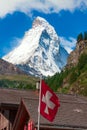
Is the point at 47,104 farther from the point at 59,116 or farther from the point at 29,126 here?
the point at 29,126

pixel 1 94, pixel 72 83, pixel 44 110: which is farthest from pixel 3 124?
pixel 72 83

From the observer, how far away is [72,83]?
635ft

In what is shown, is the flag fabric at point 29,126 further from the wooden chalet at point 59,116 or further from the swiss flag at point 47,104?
the swiss flag at point 47,104

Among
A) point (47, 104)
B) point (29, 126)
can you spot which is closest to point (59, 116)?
point (29, 126)

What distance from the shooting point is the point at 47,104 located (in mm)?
28969

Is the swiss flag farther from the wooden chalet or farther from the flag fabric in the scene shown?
the flag fabric

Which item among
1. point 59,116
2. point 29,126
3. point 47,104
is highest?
point 47,104

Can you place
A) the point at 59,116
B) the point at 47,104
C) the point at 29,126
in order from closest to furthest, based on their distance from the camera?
the point at 47,104 → the point at 59,116 → the point at 29,126

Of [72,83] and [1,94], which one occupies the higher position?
[72,83]

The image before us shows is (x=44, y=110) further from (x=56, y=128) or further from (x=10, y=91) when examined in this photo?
(x=10, y=91)

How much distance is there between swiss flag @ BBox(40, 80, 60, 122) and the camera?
2889cm

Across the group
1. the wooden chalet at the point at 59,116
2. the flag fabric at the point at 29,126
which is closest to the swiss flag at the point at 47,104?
the wooden chalet at the point at 59,116

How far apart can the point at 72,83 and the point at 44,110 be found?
541 ft

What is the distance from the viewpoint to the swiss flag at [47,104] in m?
28.9
